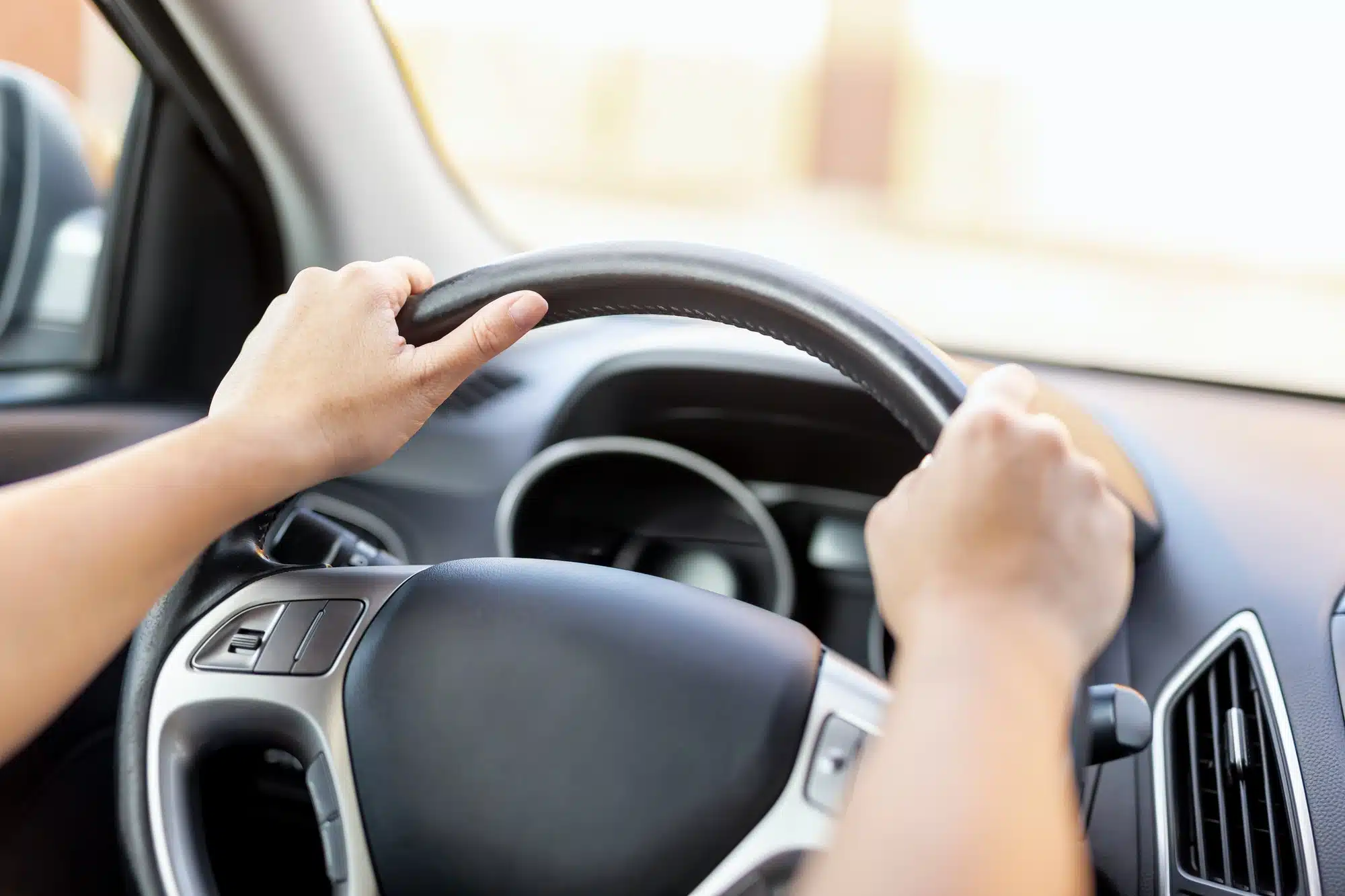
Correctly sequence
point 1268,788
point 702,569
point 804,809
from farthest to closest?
point 702,569, point 1268,788, point 804,809

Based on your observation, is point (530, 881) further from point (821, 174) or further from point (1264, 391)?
point (821, 174)

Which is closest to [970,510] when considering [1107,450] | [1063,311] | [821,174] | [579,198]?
[1107,450]

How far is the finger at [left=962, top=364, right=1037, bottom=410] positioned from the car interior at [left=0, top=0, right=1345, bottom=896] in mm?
35

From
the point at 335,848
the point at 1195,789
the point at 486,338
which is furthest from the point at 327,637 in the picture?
the point at 1195,789

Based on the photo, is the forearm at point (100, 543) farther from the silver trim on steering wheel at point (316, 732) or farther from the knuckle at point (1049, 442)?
the knuckle at point (1049, 442)

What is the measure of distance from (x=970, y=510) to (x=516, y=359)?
4.13 feet

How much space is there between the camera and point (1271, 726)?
3.73ft

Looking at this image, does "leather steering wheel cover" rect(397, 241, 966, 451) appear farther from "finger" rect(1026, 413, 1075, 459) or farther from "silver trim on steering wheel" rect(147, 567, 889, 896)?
"silver trim on steering wheel" rect(147, 567, 889, 896)

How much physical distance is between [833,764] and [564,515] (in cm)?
106

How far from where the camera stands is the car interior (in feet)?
2.81

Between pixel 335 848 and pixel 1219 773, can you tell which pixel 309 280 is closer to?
pixel 335 848

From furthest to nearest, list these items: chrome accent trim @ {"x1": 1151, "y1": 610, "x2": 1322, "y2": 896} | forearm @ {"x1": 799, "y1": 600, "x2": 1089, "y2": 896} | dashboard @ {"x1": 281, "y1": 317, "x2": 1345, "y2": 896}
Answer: dashboard @ {"x1": 281, "y1": 317, "x2": 1345, "y2": 896} < chrome accent trim @ {"x1": 1151, "y1": 610, "x2": 1322, "y2": 896} < forearm @ {"x1": 799, "y1": 600, "x2": 1089, "y2": 896}

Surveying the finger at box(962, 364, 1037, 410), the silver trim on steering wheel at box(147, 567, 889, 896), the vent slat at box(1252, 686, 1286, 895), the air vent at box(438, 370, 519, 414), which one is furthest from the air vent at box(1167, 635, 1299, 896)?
the air vent at box(438, 370, 519, 414)

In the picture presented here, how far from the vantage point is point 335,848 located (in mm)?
888
